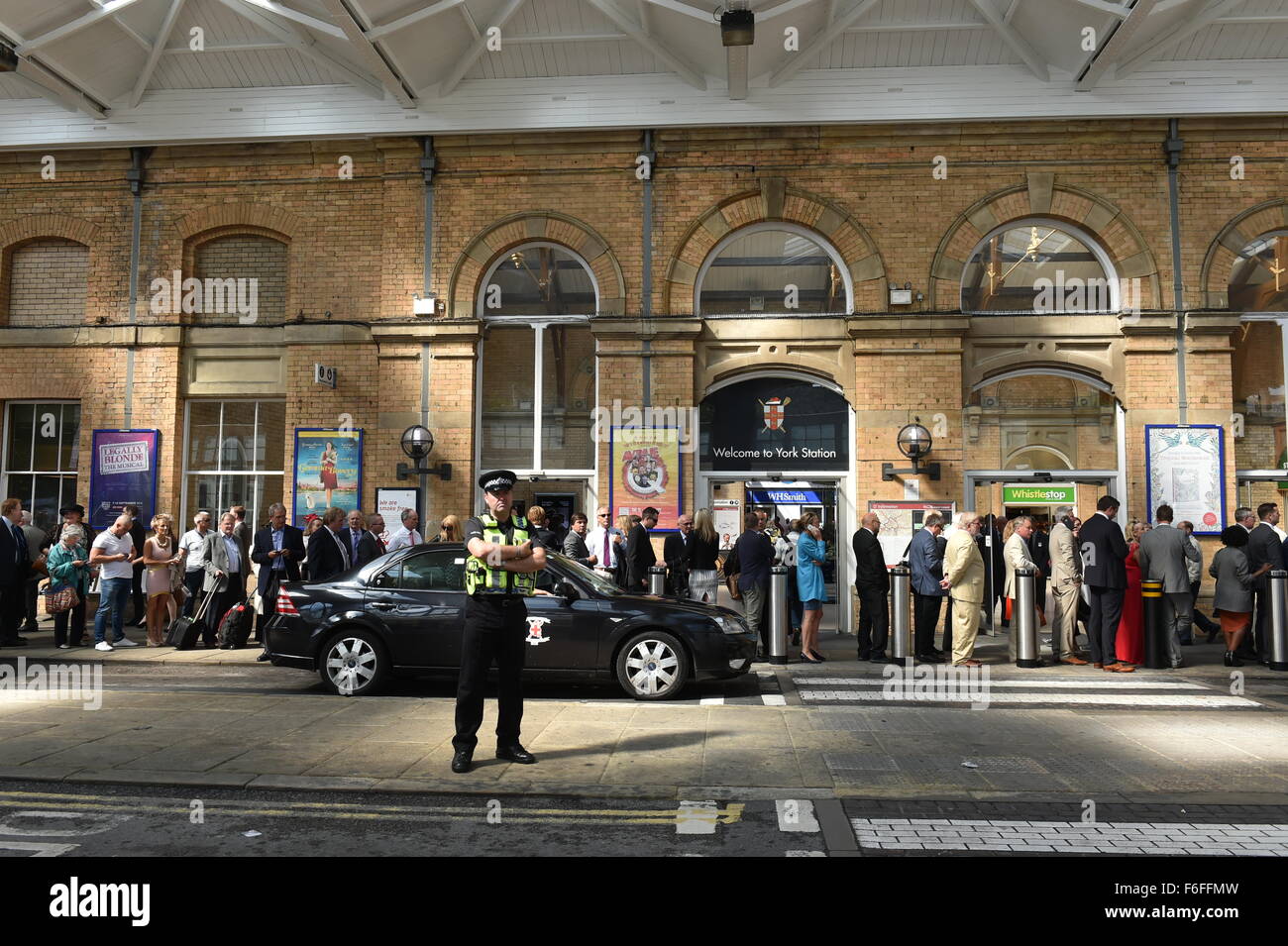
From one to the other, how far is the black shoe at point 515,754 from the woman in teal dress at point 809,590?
583 centimetres

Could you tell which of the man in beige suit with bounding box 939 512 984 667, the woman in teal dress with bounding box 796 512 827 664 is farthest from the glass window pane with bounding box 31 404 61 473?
the man in beige suit with bounding box 939 512 984 667

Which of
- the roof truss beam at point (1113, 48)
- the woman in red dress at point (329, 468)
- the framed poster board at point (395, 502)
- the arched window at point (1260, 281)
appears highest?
the roof truss beam at point (1113, 48)

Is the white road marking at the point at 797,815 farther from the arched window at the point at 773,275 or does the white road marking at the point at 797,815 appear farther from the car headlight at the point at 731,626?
the arched window at the point at 773,275

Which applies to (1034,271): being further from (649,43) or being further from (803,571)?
(649,43)

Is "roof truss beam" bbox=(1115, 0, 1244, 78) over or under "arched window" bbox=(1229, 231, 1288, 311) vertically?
over

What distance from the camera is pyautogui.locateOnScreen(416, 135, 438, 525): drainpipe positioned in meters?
14.1

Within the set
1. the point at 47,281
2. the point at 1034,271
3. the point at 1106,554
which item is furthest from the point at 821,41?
the point at 47,281

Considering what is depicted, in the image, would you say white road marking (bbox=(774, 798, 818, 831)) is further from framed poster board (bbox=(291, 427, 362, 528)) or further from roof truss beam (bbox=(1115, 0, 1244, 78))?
roof truss beam (bbox=(1115, 0, 1244, 78))

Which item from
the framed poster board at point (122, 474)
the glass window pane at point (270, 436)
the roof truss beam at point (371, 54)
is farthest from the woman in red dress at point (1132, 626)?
the framed poster board at point (122, 474)

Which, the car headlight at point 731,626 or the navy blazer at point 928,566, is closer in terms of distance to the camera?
the car headlight at point 731,626

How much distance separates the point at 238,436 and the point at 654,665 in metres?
9.81

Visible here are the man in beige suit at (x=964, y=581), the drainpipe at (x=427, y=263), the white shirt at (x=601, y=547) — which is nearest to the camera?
the man in beige suit at (x=964, y=581)

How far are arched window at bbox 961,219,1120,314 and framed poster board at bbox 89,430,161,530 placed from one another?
43.1ft

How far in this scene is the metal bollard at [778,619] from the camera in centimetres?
1076
